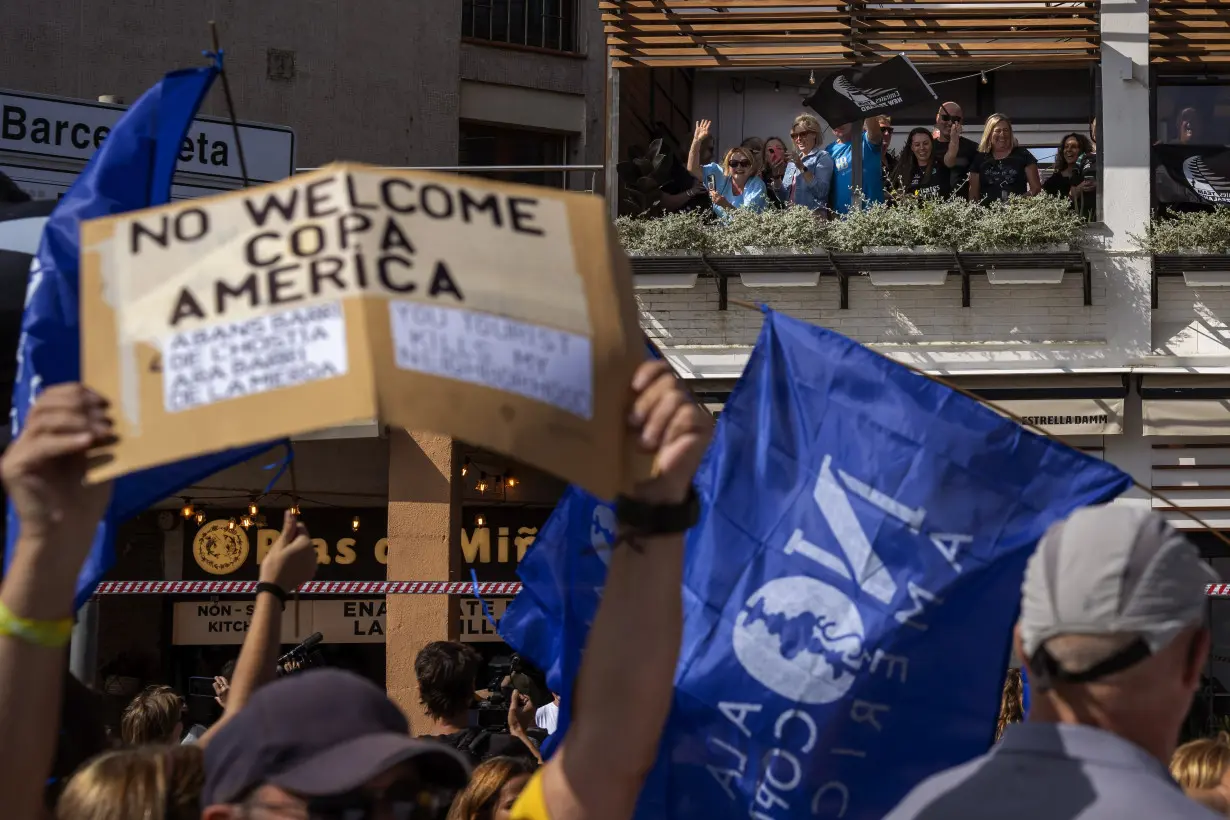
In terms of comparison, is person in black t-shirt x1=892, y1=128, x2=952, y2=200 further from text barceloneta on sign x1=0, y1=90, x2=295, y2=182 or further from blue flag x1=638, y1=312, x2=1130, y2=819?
blue flag x1=638, y1=312, x2=1130, y2=819

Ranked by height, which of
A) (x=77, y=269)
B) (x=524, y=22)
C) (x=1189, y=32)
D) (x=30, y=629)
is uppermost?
(x=524, y=22)

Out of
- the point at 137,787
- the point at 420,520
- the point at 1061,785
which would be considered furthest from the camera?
the point at 420,520

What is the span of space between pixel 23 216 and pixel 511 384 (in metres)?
2.66

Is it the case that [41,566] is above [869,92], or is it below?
below

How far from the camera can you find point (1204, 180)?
14203 mm

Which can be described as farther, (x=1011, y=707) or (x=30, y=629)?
(x=1011, y=707)

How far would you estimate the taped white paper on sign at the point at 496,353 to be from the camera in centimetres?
247

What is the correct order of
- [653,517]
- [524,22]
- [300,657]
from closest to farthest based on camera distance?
[653,517]
[300,657]
[524,22]

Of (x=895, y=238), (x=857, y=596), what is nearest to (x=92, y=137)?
(x=857, y=596)

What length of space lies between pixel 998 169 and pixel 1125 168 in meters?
1.07

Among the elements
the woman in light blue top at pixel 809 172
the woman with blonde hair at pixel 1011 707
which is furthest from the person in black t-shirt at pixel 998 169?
the woman with blonde hair at pixel 1011 707

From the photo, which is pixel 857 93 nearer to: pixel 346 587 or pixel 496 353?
pixel 346 587

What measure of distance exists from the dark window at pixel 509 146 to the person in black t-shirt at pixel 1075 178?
19.5 ft

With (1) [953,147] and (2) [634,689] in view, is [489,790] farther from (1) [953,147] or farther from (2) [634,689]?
(1) [953,147]
